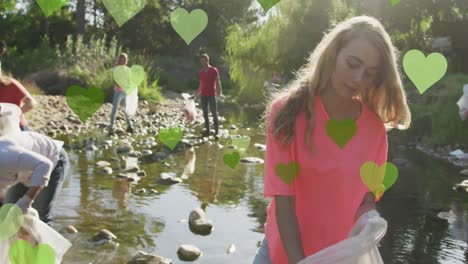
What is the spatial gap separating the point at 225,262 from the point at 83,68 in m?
13.9

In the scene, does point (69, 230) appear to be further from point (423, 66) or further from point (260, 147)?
point (260, 147)

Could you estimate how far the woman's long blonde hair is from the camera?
69.3 inches

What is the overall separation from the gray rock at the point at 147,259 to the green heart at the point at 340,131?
2.54 metres

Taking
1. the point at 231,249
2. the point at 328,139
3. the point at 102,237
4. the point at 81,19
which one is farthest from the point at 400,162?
the point at 81,19

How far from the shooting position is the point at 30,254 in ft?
→ 6.17

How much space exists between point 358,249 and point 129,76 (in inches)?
40.2

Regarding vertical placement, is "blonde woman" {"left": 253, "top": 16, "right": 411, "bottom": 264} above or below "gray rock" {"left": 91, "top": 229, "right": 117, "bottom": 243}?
above

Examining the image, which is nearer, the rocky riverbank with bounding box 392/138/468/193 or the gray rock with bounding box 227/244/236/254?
the gray rock with bounding box 227/244/236/254

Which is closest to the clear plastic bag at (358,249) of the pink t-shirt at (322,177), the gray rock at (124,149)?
the pink t-shirt at (322,177)

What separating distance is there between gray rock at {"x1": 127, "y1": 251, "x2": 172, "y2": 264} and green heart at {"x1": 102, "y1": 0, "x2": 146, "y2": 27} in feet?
8.90

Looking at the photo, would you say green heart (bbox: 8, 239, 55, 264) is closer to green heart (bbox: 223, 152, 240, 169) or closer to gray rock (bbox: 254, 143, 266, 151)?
green heart (bbox: 223, 152, 240, 169)

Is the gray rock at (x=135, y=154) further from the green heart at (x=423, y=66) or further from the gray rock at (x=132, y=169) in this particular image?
the green heart at (x=423, y=66)

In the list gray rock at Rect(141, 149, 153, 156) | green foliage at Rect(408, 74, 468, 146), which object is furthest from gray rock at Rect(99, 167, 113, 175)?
green foliage at Rect(408, 74, 468, 146)

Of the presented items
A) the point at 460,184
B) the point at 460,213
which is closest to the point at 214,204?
the point at 460,213
